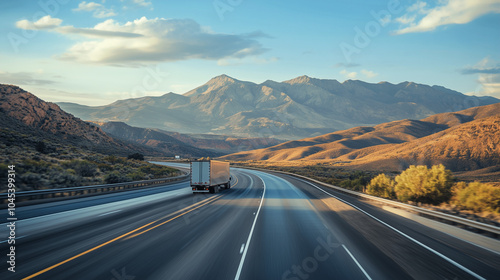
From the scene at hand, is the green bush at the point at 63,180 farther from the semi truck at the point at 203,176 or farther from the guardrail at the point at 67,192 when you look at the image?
the semi truck at the point at 203,176

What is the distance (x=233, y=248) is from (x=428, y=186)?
15646mm

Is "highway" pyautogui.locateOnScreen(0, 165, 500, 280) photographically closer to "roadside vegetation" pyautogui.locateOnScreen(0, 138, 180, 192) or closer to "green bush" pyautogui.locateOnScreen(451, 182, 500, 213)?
"green bush" pyautogui.locateOnScreen(451, 182, 500, 213)

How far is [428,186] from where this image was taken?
68.5ft

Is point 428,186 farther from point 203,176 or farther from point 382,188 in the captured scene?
point 203,176

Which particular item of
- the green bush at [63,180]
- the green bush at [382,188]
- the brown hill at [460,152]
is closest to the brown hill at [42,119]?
the green bush at [63,180]

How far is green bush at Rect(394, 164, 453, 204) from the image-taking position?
20.6m

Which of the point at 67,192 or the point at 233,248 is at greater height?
the point at 67,192

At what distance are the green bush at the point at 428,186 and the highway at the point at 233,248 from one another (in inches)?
242

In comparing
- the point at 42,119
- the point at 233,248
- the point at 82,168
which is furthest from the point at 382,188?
the point at 42,119

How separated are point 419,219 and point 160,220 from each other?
38.2 feet

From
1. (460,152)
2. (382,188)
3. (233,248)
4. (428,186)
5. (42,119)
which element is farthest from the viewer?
(460,152)

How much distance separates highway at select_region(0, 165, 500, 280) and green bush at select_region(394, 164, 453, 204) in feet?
20.2

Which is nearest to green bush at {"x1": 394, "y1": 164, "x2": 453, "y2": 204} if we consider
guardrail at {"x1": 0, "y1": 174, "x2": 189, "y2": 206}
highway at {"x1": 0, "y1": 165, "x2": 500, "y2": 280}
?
highway at {"x1": 0, "y1": 165, "x2": 500, "y2": 280}

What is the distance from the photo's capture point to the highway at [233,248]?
25.8 feet
